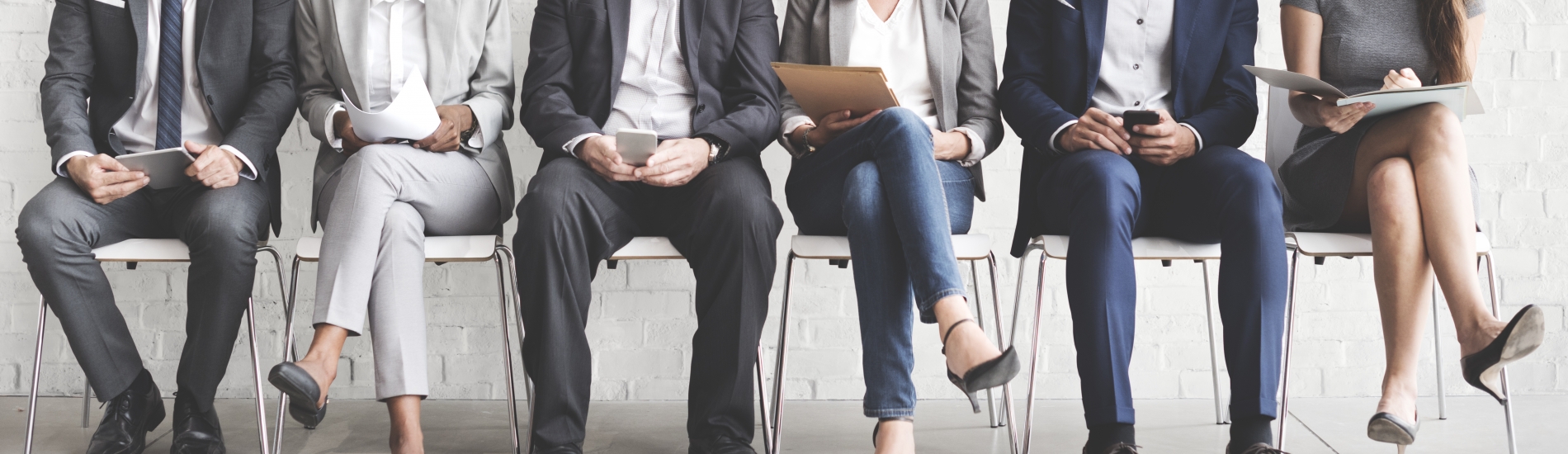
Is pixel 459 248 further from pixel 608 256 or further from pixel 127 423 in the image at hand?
pixel 127 423

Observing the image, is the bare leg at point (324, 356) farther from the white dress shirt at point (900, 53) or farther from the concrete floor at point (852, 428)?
the white dress shirt at point (900, 53)

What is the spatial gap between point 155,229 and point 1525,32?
3.44 metres

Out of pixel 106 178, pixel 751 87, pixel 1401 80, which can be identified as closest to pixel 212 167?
pixel 106 178

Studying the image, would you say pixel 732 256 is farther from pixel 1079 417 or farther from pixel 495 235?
pixel 1079 417

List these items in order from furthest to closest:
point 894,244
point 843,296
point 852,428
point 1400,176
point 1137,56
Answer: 1. point 843,296
2. point 852,428
3. point 1137,56
4. point 1400,176
5. point 894,244

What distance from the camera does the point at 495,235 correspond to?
2092mm

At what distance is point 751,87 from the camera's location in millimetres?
2188

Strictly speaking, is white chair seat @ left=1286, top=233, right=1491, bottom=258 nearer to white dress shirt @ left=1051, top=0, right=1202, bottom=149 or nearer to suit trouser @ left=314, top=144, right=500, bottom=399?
white dress shirt @ left=1051, top=0, right=1202, bottom=149

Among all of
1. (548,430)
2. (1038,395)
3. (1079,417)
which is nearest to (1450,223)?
(1079,417)

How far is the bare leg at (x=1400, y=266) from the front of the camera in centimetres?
181

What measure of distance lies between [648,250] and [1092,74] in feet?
3.28

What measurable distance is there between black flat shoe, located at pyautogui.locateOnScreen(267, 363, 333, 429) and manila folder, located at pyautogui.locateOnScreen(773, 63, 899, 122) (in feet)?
3.14

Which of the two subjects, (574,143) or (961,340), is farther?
(574,143)

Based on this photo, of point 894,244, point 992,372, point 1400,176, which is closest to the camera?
point 992,372
